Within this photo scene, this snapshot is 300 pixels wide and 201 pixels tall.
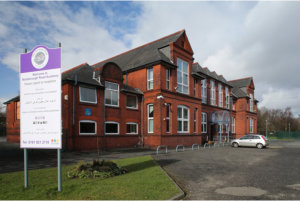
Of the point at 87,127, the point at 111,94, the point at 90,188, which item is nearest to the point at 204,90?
the point at 111,94

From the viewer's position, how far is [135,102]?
2219 cm

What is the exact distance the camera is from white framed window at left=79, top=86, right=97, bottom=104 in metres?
17.7

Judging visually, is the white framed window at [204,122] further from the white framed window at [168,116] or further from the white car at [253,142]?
the white framed window at [168,116]

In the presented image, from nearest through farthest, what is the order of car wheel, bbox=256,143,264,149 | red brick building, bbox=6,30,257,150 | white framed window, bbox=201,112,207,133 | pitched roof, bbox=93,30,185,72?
red brick building, bbox=6,30,257,150, pitched roof, bbox=93,30,185,72, car wheel, bbox=256,143,264,149, white framed window, bbox=201,112,207,133

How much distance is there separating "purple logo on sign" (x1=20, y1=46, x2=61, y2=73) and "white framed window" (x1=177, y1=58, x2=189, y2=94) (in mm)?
17357

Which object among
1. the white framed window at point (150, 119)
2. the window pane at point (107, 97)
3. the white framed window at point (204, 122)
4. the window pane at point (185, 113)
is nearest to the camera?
the window pane at point (107, 97)

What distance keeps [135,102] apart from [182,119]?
5.37 meters

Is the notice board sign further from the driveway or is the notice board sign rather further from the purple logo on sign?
the driveway

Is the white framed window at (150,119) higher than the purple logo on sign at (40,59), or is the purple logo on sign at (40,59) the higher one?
the purple logo on sign at (40,59)

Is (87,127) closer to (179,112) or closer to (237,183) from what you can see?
(179,112)

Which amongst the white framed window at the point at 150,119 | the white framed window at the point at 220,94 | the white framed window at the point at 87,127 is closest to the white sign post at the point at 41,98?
the white framed window at the point at 87,127

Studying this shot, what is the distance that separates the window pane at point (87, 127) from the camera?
17484 millimetres

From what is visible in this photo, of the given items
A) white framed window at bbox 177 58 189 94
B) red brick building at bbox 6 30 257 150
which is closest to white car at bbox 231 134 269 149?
red brick building at bbox 6 30 257 150

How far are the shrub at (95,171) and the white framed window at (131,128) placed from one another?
41.9 feet
